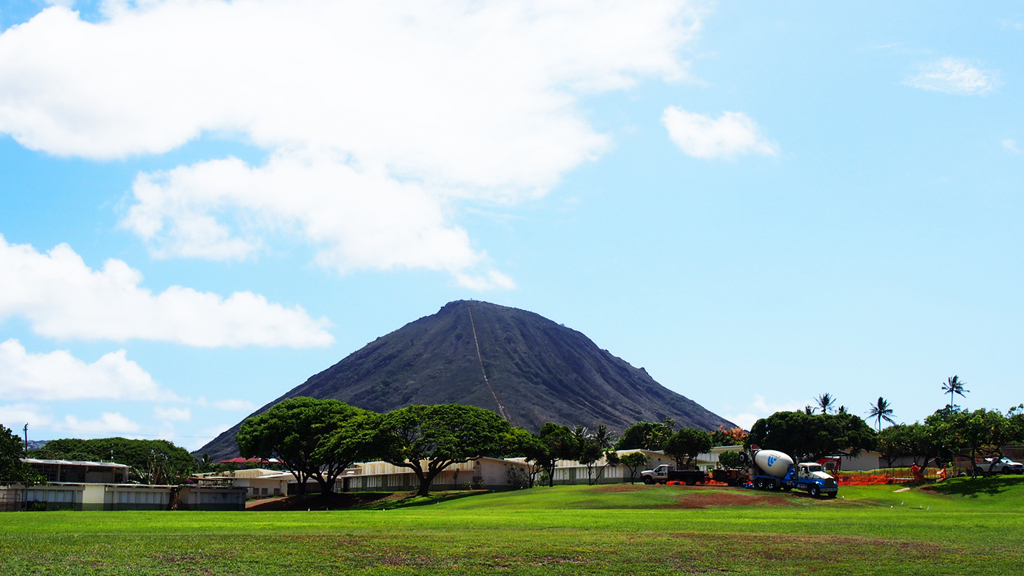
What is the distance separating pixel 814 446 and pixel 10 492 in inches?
Answer: 3967

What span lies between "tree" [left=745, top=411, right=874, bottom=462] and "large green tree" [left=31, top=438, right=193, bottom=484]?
88827 mm

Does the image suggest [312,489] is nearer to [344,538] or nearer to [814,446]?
[814,446]

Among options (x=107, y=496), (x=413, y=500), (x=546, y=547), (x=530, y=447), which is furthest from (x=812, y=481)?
(x=107, y=496)

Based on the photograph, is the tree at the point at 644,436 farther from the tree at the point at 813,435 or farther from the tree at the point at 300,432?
the tree at the point at 300,432

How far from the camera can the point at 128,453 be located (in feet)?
425

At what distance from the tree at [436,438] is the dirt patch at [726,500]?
27.7 meters

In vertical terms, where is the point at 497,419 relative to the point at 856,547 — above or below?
above

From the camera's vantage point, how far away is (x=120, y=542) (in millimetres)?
23266

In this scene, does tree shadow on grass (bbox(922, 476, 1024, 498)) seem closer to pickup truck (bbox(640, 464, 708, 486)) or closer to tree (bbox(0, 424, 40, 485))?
pickup truck (bbox(640, 464, 708, 486))

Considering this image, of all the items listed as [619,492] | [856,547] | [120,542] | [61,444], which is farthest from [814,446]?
[61,444]

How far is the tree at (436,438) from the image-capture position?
75750mm

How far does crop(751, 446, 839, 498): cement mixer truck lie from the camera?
56875mm

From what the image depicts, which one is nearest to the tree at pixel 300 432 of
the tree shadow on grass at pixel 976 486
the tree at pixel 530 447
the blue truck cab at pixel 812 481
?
the tree at pixel 530 447

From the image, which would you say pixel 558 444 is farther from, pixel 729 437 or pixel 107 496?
pixel 729 437
